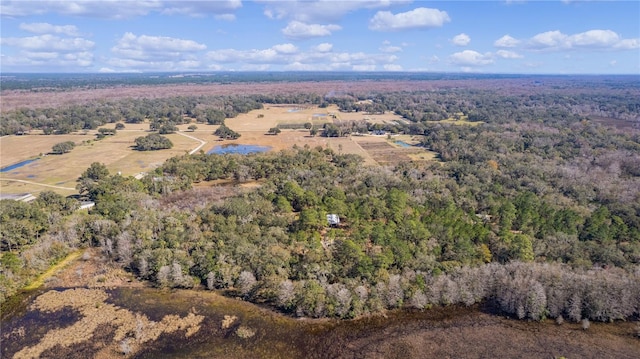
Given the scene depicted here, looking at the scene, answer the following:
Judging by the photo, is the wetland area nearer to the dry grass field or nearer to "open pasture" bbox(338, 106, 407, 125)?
the dry grass field

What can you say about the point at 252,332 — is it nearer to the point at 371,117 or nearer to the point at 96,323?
the point at 96,323

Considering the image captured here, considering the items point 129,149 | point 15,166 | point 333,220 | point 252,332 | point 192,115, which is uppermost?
point 192,115

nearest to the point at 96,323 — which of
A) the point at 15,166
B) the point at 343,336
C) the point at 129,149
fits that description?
the point at 343,336

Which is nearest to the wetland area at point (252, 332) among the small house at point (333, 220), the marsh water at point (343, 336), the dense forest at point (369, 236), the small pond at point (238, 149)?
the marsh water at point (343, 336)

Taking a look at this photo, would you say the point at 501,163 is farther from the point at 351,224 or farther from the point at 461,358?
the point at 461,358

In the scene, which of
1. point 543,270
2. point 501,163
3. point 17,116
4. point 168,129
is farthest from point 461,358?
point 17,116

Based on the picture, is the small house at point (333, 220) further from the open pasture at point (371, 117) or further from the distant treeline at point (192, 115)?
the open pasture at point (371, 117)
